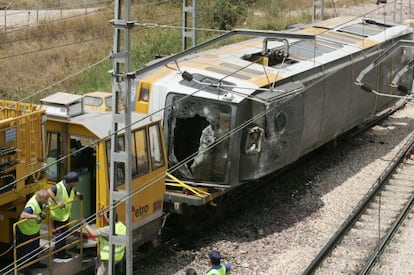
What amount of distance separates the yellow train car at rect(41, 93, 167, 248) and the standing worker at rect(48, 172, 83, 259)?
0.46 metres

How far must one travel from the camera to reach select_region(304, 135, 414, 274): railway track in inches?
525

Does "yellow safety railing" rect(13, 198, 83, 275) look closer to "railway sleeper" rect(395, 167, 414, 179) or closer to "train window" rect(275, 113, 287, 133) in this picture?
"train window" rect(275, 113, 287, 133)

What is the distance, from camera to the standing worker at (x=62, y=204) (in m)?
10.8

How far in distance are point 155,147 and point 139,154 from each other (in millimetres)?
450

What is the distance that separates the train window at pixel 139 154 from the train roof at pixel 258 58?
108cm

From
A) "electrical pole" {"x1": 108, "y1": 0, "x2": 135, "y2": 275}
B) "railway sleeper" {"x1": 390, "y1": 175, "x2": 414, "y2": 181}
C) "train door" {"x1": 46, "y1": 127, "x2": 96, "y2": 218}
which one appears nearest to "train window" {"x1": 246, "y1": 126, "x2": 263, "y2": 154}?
"train door" {"x1": 46, "y1": 127, "x2": 96, "y2": 218}

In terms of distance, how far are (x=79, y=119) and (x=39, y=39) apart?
25286mm

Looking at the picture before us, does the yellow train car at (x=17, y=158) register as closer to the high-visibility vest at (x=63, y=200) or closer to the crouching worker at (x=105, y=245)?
the high-visibility vest at (x=63, y=200)

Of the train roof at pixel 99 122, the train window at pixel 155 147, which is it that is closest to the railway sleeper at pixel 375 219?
the train window at pixel 155 147

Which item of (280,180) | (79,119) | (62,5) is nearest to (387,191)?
(280,180)

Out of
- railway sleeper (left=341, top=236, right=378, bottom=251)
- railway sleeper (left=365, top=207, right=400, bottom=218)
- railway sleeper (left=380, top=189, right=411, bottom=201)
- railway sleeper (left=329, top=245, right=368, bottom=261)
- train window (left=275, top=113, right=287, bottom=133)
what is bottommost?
railway sleeper (left=329, top=245, right=368, bottom=261)

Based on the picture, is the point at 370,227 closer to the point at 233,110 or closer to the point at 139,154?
the point at 233,110

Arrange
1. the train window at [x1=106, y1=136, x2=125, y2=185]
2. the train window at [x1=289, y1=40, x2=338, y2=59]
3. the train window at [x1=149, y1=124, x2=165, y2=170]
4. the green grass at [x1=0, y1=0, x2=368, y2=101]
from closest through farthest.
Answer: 1. the train window at [x1=106, y1=136, x2=125, y2=185]
2. the train window at [x1=149, y1=124, x2=165, y2=170]
3. the train window at [x1=289, y1=40, x2=338, y2=59]
4. the green grass at [x1=0, y1=0, x2=368, y2=101]

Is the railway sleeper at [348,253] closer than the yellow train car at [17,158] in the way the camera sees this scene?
No
